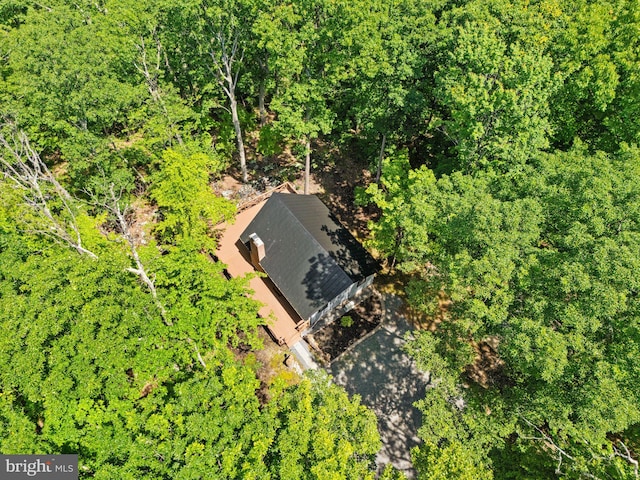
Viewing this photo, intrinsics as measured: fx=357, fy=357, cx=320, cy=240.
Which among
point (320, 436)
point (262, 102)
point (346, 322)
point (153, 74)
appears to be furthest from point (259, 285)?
point (262, 102)

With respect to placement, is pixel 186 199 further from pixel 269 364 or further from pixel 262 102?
pixel 262 102

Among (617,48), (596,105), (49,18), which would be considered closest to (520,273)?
(596,105)

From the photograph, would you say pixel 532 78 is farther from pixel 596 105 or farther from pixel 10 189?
pixel 10 189

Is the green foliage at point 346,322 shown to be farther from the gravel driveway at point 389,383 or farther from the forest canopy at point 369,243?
the forest canopy at point 369,243

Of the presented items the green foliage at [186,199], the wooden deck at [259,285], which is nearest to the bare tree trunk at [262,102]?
the wooden deck at [259,285]

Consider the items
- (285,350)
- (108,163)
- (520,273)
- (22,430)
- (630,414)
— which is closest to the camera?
(630,414)

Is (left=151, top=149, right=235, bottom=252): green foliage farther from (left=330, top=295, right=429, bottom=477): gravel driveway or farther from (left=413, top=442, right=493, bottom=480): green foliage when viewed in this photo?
(left=413, top=442, right=493, bottom=480): green foliage
